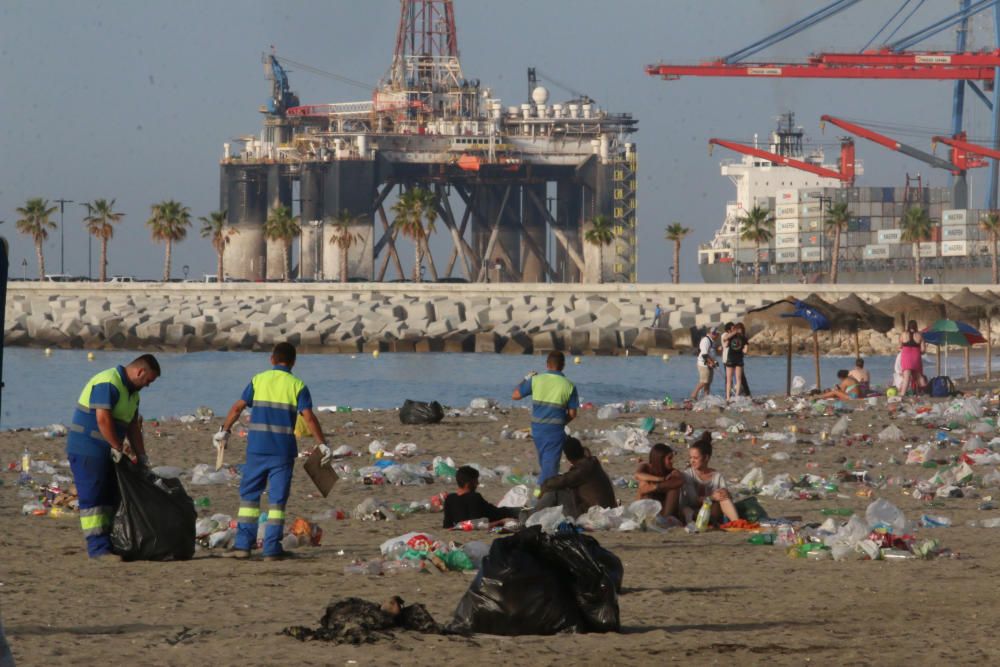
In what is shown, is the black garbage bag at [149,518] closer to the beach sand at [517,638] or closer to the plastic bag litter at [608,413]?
the beach sand at [517,638]

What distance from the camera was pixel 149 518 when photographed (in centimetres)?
882

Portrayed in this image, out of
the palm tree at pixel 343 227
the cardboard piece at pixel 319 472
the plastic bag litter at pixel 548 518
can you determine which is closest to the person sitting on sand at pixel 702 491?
the plastic bag litter at pixel 548 518

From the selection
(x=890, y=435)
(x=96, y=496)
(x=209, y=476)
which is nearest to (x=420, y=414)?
(x=890, y=435)

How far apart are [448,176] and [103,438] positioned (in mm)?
106391

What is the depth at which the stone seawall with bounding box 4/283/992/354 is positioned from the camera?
197ft

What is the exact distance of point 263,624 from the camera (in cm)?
707

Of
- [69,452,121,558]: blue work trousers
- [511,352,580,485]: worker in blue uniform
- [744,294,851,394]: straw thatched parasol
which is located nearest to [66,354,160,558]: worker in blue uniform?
[69,452,121,558]: blue work trousers

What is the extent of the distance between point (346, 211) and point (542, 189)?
21378mm

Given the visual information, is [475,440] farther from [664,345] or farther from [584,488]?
[664,345]

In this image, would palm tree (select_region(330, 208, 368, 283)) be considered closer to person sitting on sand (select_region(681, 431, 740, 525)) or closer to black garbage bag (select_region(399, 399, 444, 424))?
black garbage bag (select_region(399, 399, 444, 424))

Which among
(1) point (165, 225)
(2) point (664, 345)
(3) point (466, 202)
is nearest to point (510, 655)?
(2) point (664, 345)

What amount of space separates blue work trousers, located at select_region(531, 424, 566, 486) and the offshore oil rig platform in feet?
321

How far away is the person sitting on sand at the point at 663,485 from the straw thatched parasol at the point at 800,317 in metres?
15.2

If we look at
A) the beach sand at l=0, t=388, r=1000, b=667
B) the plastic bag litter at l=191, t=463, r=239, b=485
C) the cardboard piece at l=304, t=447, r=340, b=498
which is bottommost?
the plastic bag litter at l=191, t=463, r=239, b=485
